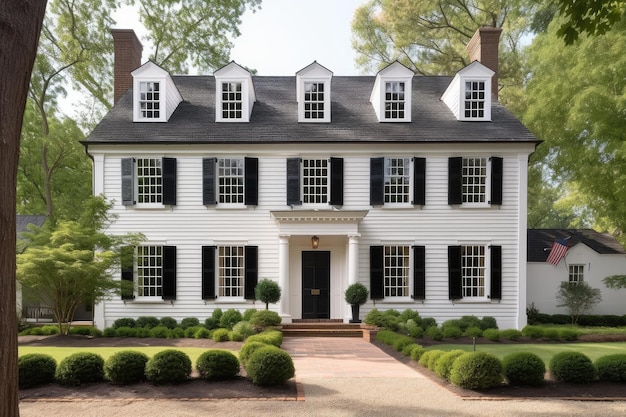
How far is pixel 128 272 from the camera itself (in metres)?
16.9

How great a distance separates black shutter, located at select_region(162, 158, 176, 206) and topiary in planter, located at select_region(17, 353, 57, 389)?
9273mm

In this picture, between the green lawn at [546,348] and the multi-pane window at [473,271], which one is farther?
the multi-pane window at [473,271]

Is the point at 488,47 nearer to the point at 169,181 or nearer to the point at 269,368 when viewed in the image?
the point at 169,181

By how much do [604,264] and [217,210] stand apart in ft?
56.8

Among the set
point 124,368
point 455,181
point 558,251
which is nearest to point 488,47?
point 455,181

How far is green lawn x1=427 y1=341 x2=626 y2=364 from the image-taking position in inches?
483

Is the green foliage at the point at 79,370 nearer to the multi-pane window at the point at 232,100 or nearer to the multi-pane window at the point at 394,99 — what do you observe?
the multi-pane window at the point at 232,100

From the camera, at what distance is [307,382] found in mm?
8609

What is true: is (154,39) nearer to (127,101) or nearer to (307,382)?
(127,101)

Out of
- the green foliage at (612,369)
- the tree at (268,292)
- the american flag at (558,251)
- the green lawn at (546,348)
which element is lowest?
the green lawn at (546,348)

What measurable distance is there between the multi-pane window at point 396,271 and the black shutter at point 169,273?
7.86m

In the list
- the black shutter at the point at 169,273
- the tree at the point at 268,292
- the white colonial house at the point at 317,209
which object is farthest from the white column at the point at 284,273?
the black shutter at the point at 169,273

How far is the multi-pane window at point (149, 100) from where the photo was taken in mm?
18047

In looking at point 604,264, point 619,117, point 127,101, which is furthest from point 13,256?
point 604,264
